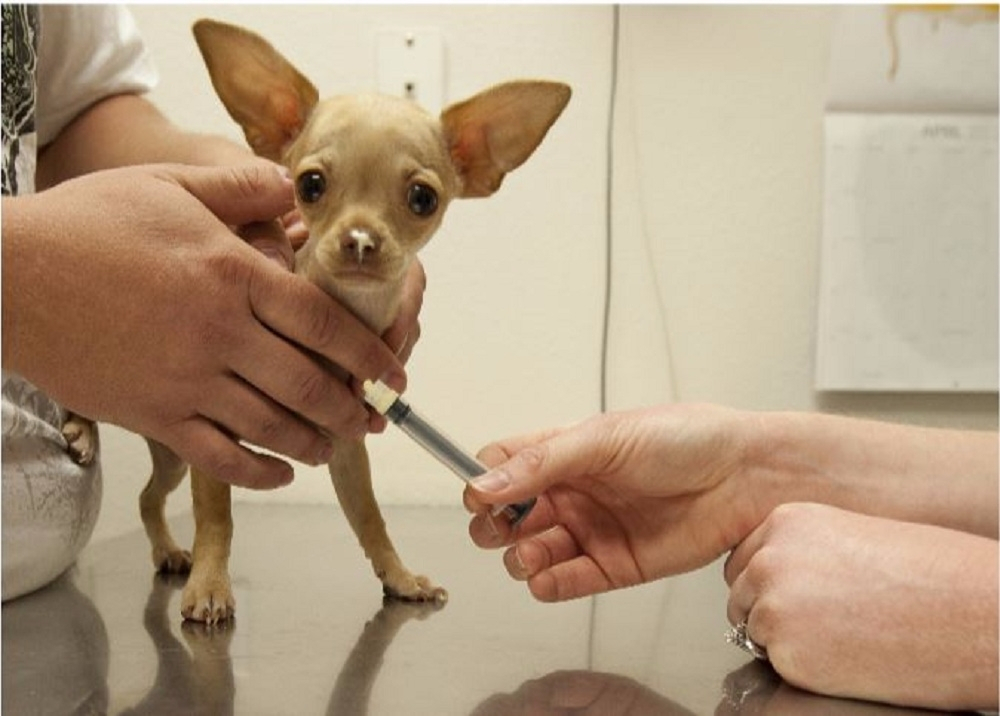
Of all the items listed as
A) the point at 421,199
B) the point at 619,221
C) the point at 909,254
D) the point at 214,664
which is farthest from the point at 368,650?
the point at 909,254

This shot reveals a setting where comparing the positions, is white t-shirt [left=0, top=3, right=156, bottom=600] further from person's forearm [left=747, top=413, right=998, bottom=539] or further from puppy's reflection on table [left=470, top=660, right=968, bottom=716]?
person's forearm [left=747, top=413, right=998, bottom=539]

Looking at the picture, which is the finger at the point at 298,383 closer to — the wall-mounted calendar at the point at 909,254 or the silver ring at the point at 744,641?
the silver ring at the point at 744,641

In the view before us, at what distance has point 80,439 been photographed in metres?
1.13

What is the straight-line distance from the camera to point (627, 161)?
159 centimetres

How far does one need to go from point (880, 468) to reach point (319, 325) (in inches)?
16.6

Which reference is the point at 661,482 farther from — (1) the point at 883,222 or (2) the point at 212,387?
(1) the point at 883,222

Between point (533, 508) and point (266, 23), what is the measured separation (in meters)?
0.89

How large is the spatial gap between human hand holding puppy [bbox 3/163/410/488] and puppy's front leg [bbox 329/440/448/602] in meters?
0.19

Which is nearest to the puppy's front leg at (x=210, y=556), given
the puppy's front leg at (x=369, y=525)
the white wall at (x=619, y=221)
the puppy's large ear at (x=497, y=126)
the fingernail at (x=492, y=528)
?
the puppy's front leg at (x=369, y=525)

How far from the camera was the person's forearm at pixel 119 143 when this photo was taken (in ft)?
3.72

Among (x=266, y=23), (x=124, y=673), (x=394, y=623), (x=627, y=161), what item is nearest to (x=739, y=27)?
(x=627, y=161)

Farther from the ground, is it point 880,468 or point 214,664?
point 880,468

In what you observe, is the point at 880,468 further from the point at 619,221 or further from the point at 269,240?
the point at 619,221

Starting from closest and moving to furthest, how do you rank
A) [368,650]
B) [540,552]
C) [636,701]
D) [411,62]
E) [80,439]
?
[636,701]
[368,650]
[540,552]
[80,439]
[411,62]
